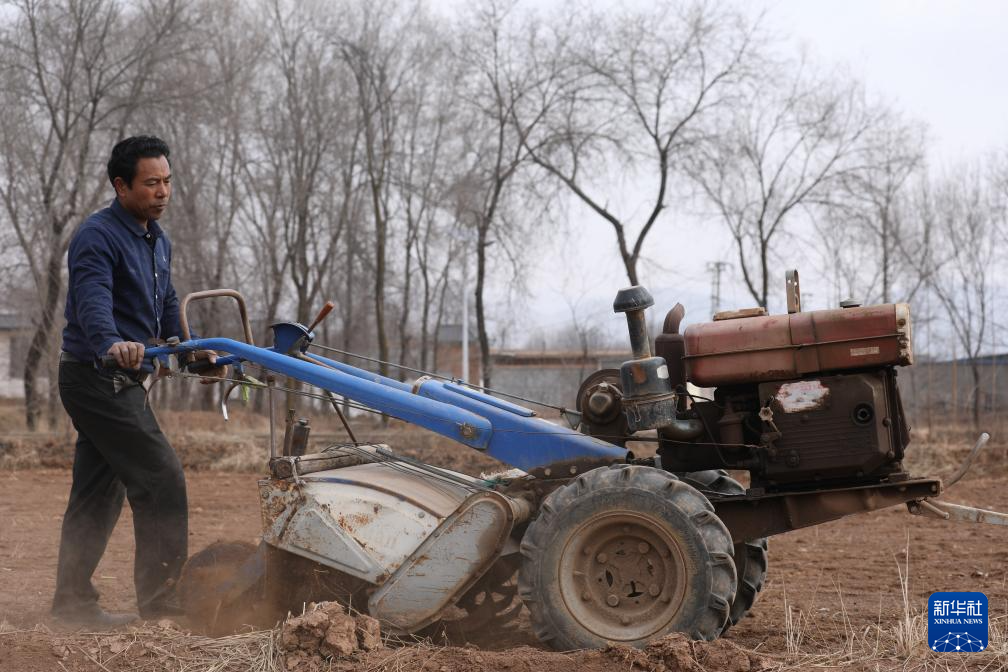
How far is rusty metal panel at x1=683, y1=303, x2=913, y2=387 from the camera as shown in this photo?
4.28 metres

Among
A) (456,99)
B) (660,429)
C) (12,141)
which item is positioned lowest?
(660,429)

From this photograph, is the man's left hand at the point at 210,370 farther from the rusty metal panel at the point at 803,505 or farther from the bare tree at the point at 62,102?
the bare tree at the point at 62,102

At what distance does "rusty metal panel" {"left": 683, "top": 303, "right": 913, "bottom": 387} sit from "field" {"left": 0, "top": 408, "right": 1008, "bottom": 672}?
106 centimetres

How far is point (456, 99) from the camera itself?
72.8 ft

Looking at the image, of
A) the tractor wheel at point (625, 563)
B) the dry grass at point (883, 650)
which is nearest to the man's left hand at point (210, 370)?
the tractor wheel at point (625, 563)

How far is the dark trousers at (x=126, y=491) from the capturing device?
4.80 m

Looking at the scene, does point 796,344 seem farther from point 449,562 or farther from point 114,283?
point 114,283

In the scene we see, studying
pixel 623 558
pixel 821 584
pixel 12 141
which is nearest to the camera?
pixel 623 558

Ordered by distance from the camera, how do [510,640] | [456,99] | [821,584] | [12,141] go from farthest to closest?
[456,99]
[12,141]
[821,584]
[510,640]

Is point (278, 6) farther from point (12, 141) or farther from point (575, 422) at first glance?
point (575, 422)

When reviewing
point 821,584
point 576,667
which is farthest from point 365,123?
point 576,667

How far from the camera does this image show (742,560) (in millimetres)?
4941

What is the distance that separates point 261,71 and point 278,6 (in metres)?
1.63

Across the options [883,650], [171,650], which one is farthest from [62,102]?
[883,650]
